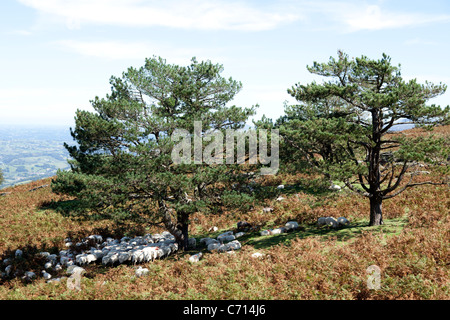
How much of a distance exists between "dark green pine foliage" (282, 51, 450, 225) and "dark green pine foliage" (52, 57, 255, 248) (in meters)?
3.26

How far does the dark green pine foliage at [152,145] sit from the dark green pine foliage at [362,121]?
10.7ft

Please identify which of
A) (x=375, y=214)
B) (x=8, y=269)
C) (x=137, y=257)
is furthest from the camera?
(x=8, y=269)

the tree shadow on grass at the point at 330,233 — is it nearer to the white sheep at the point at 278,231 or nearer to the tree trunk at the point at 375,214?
the tree trunk at the point at 375,214

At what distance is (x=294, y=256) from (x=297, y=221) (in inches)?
243

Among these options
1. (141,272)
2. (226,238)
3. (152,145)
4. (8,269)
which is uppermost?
(152,145)

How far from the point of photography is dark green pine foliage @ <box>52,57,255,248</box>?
41.9 feet

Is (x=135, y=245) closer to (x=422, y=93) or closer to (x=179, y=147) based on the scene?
(x=179, y=147)

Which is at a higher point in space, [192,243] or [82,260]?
[192,243]

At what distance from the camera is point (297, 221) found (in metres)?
17.2

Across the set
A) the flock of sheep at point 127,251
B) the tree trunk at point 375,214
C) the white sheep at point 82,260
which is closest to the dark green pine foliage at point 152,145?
the flock of sheep at point 127,251

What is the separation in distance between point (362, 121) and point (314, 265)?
7.51 meters

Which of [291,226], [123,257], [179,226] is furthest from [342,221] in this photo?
[123,257]

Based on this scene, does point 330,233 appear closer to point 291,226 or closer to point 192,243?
point 291,226

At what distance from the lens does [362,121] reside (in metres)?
13.7
